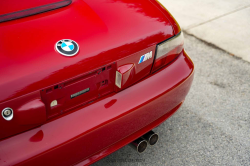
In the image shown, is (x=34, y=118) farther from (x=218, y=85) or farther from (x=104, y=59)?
(x=218, y=85)

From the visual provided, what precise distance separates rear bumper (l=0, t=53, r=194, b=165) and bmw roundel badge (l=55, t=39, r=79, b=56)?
36 cm

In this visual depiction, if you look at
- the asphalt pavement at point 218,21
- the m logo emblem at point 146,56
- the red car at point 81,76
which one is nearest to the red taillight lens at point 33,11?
the red car at point 81,76

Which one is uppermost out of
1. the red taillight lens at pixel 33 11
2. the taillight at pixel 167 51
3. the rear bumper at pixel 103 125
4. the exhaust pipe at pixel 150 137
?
the red taillight lens at pixel 33 11

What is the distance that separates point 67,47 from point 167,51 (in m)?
0.79

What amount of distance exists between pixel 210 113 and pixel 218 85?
1.77 feet

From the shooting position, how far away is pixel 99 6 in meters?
1.82

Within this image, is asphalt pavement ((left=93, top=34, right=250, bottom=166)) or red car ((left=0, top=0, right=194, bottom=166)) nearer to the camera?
red car ((left=0, top=0, right=194, bottom=166))

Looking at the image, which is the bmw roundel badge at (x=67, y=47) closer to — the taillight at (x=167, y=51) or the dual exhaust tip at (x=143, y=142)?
the taillight at (x=167, y=51)

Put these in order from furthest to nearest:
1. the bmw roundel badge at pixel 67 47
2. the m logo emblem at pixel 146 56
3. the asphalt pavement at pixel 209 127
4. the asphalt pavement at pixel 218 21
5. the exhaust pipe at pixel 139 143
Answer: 1. the asphalt pavement at pixel 218 21
2. the asphalt pavement at pixel 209 127
3. the exhaust pipe at pixel 139 143
4. the m logo emblem at pixel 146 56
5. the bmw roundel badge at pixel 67 47

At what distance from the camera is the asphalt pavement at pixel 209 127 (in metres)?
2.36

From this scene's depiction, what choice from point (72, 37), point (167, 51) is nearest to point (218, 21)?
point (167, 51)

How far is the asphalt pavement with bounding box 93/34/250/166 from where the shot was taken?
2361 mm

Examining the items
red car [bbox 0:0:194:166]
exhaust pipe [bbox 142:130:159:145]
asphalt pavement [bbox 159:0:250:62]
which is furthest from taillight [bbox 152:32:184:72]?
asphalt pavement [bbox 159:0:250:62]

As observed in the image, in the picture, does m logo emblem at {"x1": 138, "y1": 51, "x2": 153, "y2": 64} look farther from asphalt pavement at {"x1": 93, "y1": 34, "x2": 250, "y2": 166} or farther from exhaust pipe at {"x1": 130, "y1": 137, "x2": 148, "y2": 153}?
asphalt pavement at {"x1": 93, "y1": 34, "x2": 250, "y2": 166}
